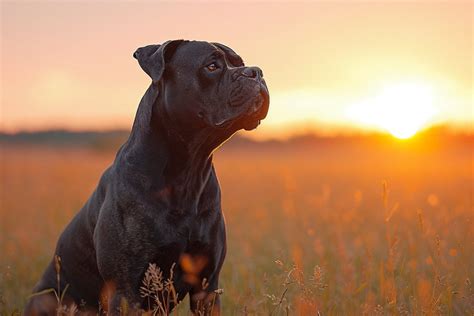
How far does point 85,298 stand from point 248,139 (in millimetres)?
43115

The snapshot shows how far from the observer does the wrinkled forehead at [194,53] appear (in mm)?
3771

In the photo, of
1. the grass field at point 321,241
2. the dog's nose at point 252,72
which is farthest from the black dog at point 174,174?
the grass field at point 321,241

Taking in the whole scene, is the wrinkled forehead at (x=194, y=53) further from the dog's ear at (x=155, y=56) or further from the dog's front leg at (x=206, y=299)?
the dog's front leg at (x=206, y=299)

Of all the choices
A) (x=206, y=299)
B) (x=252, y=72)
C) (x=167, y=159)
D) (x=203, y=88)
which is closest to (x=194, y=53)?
(x=203, y=88)

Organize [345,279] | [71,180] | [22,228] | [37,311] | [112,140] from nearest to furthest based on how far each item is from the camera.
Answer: [37,311] < [345,279] < [22,228] < [71,180] < [112,140]

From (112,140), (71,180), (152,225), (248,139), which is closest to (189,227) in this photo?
(152,225)

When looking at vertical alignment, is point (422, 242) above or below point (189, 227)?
below

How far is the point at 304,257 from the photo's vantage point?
238 inches

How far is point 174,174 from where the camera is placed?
3.64m

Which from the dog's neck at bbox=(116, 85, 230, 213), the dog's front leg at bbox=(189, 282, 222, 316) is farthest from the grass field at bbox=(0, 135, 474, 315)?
the dog's neck at bbox=(116, 85, 230, 213)

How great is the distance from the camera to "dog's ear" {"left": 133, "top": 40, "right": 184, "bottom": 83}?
3.67m

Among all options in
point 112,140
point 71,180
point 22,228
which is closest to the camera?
point 22,228

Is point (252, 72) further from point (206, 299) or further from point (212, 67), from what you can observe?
point (206, 299)

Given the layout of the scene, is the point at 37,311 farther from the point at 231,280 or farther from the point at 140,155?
the point at 231,280
